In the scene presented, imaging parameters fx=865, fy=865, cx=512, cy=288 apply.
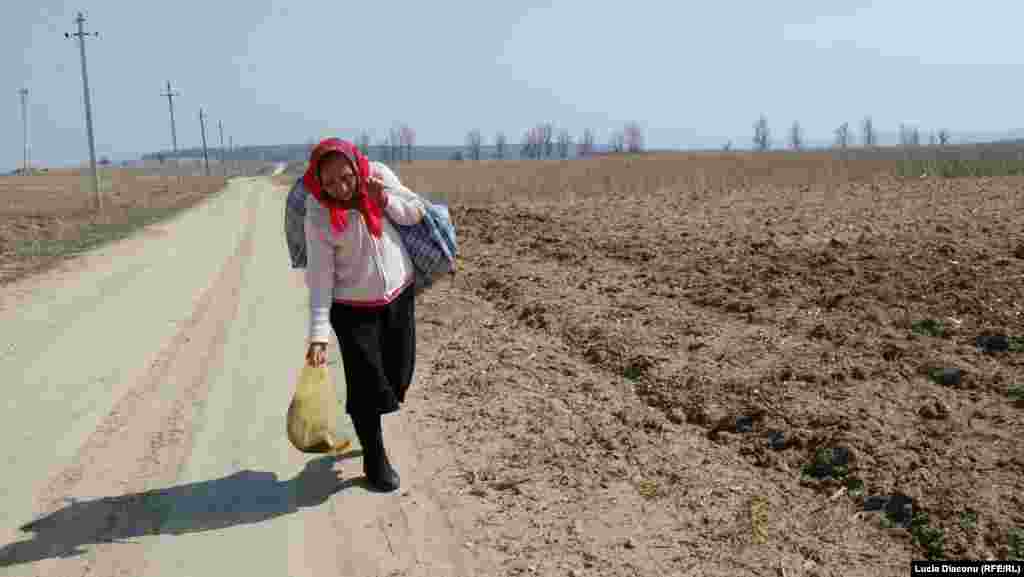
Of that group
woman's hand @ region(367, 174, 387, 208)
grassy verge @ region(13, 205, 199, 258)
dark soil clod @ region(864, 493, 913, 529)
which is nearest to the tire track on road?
woman's hand @ region(367, 174, 387, 208)

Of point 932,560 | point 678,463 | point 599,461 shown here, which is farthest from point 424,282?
point 932,560

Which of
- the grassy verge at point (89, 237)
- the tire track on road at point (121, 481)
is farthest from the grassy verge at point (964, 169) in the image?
the tire track on road at point (121, 481)

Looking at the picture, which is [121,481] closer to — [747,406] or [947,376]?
[747,406]

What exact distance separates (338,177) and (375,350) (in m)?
0.87

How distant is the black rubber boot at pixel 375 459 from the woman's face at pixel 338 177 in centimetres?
117

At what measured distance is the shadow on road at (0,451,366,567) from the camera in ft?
13.0

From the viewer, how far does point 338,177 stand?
3895 millimetres

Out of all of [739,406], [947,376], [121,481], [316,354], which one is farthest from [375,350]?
[947,376]

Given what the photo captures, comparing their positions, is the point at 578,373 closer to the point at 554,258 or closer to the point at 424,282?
the point at 424,282

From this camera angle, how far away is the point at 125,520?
418 cm

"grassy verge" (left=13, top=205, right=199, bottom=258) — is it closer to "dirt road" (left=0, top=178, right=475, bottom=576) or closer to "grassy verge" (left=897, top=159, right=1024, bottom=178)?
"dirt road" (left=0, top=178, right=475, bottom=576)

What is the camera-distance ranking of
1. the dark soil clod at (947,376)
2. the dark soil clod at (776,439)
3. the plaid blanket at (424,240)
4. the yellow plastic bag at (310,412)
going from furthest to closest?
the dark soil clod at (947,376)
the dark soil clod at (776,439)
the plaid blanket at (424,240)
the yellow plastic bag at (310,412)

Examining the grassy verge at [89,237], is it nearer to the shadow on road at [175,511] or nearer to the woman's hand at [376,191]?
the shadow on road at [175,511]

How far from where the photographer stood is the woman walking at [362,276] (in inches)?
156
